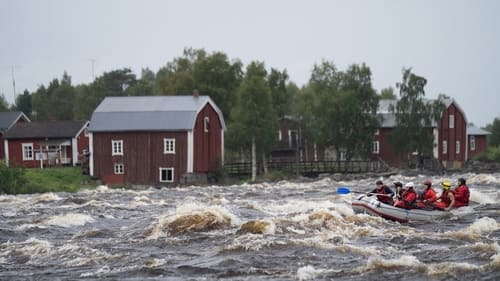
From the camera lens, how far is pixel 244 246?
635 inches

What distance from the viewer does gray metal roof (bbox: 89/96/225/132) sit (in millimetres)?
46344

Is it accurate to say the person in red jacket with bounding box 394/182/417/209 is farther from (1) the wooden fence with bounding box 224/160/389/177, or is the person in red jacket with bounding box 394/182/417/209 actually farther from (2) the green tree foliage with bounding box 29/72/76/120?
(2) the green tree foliage with bounding box 29/72/76/120

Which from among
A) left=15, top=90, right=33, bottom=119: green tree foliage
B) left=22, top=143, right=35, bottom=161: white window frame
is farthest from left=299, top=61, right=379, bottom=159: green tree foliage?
left=15, top=90, right=33, bottom=119: green tree foliage

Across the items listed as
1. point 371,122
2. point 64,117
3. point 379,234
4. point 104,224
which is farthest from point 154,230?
point 64,117

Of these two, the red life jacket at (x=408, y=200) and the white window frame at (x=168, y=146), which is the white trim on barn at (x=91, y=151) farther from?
the red life jacket at (x=408, y=200)

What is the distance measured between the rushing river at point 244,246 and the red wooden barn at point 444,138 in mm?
36449

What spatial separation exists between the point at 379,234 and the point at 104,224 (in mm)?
8430

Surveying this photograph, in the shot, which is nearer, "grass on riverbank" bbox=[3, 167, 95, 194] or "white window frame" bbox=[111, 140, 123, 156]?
"grass on riverbank" bbox=[3, 167, 95, 194]

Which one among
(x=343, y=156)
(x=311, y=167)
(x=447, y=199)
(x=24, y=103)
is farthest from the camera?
(x=24, y=103)

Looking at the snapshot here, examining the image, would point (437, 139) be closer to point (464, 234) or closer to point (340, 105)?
point (340, 105)

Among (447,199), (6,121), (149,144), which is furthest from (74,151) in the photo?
(447,199)

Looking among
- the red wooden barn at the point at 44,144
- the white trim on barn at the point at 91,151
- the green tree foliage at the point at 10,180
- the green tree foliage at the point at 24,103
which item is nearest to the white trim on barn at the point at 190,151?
the white trim on barn at the point at 91,151

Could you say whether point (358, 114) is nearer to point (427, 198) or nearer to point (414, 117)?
point (414, 117)

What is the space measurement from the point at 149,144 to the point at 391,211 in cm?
2749
